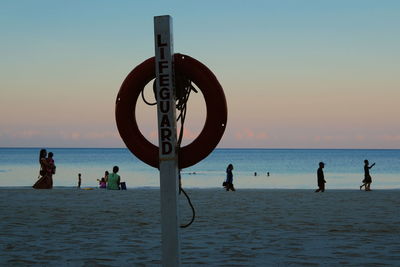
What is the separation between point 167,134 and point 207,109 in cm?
57

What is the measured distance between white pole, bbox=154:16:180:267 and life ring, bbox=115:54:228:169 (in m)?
0.23

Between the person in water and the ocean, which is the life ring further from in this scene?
the ocean

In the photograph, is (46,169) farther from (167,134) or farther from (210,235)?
(167,134)

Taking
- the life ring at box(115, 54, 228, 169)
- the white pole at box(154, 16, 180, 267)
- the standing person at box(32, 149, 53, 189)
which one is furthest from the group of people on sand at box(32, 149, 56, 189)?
the white pole at box(154, 16, 180, 267)

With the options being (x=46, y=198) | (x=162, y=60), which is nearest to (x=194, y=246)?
(x=162, y=60)

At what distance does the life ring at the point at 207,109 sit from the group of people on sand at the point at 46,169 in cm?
1334

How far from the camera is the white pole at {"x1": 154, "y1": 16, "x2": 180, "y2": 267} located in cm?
487

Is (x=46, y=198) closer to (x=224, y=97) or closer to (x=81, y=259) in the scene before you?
(x=81, y=259)

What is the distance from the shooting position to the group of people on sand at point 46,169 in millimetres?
18673

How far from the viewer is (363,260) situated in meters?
6.62

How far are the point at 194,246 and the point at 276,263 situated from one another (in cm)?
146

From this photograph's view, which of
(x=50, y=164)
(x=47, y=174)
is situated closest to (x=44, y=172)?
(x=47, y=174)

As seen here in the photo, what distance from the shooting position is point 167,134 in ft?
16.2

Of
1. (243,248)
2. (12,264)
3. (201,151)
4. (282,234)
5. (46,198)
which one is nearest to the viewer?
(201,151)
